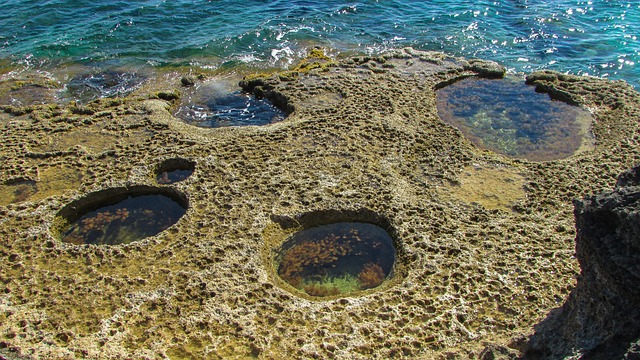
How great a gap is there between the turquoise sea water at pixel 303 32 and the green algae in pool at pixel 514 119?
2.77m

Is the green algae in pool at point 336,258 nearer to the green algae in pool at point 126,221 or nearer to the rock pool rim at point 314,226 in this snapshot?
the rock pool rim at point 314,226

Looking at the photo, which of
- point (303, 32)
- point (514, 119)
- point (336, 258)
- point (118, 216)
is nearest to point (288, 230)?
point (336, 258)

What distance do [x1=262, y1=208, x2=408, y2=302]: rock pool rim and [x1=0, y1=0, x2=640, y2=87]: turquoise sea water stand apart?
404 inches

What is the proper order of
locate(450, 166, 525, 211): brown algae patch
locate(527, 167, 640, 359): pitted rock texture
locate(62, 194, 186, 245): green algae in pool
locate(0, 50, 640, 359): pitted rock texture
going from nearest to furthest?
1. locate(527, 167, 640, 359): pitted rock texture
2. locate(0, 50, 640, 359): pitted rock texture
3. locate(62, 194, 186, 245): green algae in pool
4. locate(450, 166, 525, 211): brown algae patch

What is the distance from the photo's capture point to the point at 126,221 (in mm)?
Result: 11727

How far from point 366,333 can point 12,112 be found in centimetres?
1362

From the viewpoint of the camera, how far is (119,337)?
8703 mm

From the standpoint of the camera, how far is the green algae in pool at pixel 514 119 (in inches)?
575

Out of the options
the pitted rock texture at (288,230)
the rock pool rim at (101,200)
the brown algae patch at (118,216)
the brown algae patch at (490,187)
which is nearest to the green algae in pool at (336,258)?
the pitted rock texture at (288,230)

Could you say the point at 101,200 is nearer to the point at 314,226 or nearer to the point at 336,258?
the point at 314,226

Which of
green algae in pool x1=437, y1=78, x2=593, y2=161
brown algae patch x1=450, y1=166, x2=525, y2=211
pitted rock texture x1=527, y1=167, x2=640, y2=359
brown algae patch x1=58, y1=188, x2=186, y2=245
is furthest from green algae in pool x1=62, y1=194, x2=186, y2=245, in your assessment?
green algae in pool x1=437, y1=78, x2=593, y2=161

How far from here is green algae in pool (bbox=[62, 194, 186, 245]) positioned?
11.3 metres

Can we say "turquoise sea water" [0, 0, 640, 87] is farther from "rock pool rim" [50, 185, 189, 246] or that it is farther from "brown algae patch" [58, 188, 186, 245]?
"brown algae patch" [58, 188, 186, 245]

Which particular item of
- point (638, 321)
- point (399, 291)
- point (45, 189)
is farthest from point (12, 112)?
point (638, 321)
